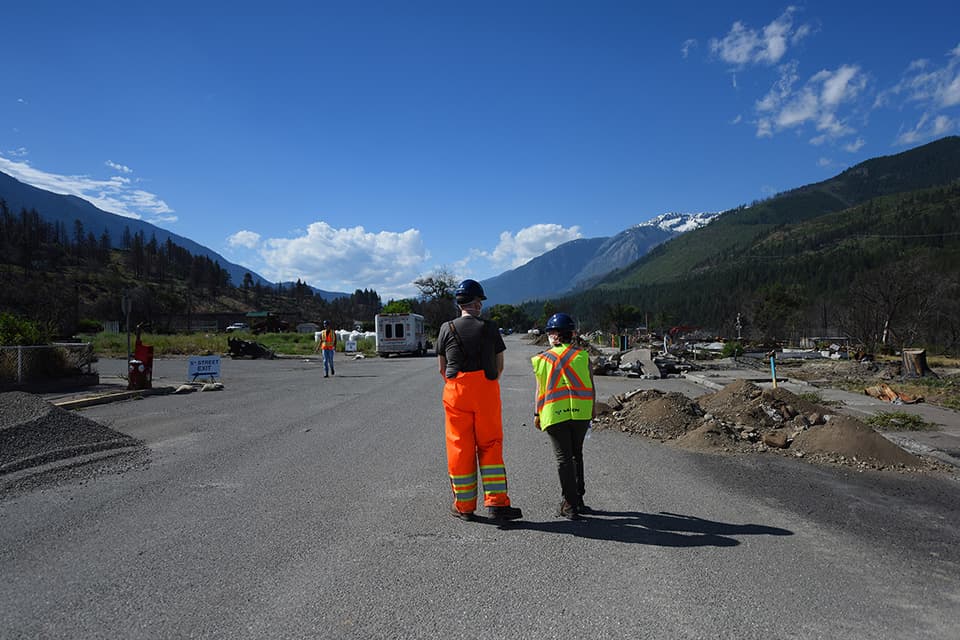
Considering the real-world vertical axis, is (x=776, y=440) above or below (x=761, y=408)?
below

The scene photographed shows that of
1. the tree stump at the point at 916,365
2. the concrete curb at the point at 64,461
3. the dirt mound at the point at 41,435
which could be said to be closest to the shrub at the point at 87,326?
the dirt mound at the point at 41,435

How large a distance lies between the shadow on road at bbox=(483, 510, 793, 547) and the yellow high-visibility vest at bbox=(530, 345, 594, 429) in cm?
83

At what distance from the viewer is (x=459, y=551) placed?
4.35m

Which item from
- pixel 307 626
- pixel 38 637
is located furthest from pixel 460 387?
pixel 38 637

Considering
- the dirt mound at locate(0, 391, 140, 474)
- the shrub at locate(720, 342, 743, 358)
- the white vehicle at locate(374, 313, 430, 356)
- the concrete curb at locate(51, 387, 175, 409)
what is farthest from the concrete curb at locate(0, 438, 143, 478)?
the shrub at locate(720, 342, 743, 358)

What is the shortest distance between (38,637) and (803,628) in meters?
3.94

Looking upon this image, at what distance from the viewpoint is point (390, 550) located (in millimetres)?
4367

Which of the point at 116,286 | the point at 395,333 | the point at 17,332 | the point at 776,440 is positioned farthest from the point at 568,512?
the point at 116,286

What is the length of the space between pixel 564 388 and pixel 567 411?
0.64ft

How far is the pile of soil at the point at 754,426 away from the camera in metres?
7.70

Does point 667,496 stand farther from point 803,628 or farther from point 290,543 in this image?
point 290,543

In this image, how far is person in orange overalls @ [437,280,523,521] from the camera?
4945mm

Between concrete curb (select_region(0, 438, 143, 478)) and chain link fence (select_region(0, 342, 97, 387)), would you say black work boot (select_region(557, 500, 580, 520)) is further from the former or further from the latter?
chain link fence (select_region(0, 342, 97, 387))

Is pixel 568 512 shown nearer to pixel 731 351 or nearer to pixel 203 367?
pixel 203 367
